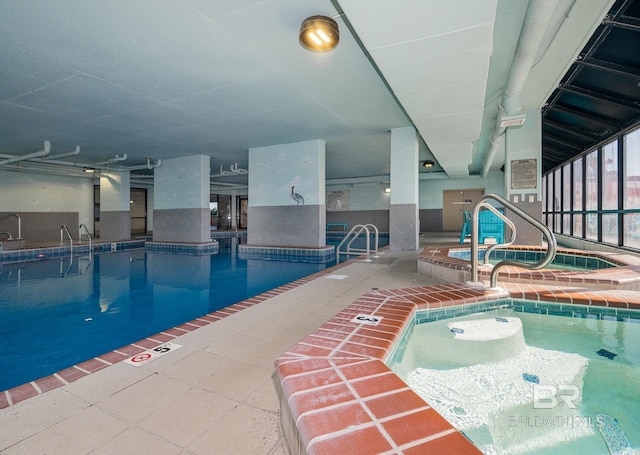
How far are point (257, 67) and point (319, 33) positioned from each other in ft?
3.86

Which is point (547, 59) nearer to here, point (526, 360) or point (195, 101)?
point (526, 360)

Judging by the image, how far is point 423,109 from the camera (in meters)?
4.00

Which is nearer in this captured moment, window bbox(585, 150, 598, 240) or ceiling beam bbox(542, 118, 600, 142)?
ceiling beam bbox(542, 118, 600, 142)

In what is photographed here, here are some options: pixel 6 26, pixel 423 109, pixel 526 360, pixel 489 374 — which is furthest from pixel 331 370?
pixel 6 26

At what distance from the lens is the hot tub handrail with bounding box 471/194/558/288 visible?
191 centimetres

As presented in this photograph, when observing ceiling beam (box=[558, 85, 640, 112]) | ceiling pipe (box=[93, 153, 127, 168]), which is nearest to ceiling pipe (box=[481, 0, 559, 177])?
ceiling beam (box=[558, 85, 640, 112])

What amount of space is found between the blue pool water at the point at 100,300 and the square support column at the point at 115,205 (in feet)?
13.2

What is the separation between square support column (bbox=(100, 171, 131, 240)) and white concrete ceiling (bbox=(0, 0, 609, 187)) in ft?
13.6

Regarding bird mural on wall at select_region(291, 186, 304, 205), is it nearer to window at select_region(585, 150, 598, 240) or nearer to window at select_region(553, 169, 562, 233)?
window at select_region(585, 150, 598, 240)

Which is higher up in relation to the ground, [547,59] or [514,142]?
[547,59]

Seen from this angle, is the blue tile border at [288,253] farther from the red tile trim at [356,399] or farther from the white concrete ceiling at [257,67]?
the red tile trim at [356,399]

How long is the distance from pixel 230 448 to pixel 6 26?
4.05 m

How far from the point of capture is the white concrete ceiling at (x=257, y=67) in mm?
2471

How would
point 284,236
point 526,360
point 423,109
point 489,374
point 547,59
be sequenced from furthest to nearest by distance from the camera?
point 284,236
point 423,109
point 547,59
point 526,360
point 489,374
